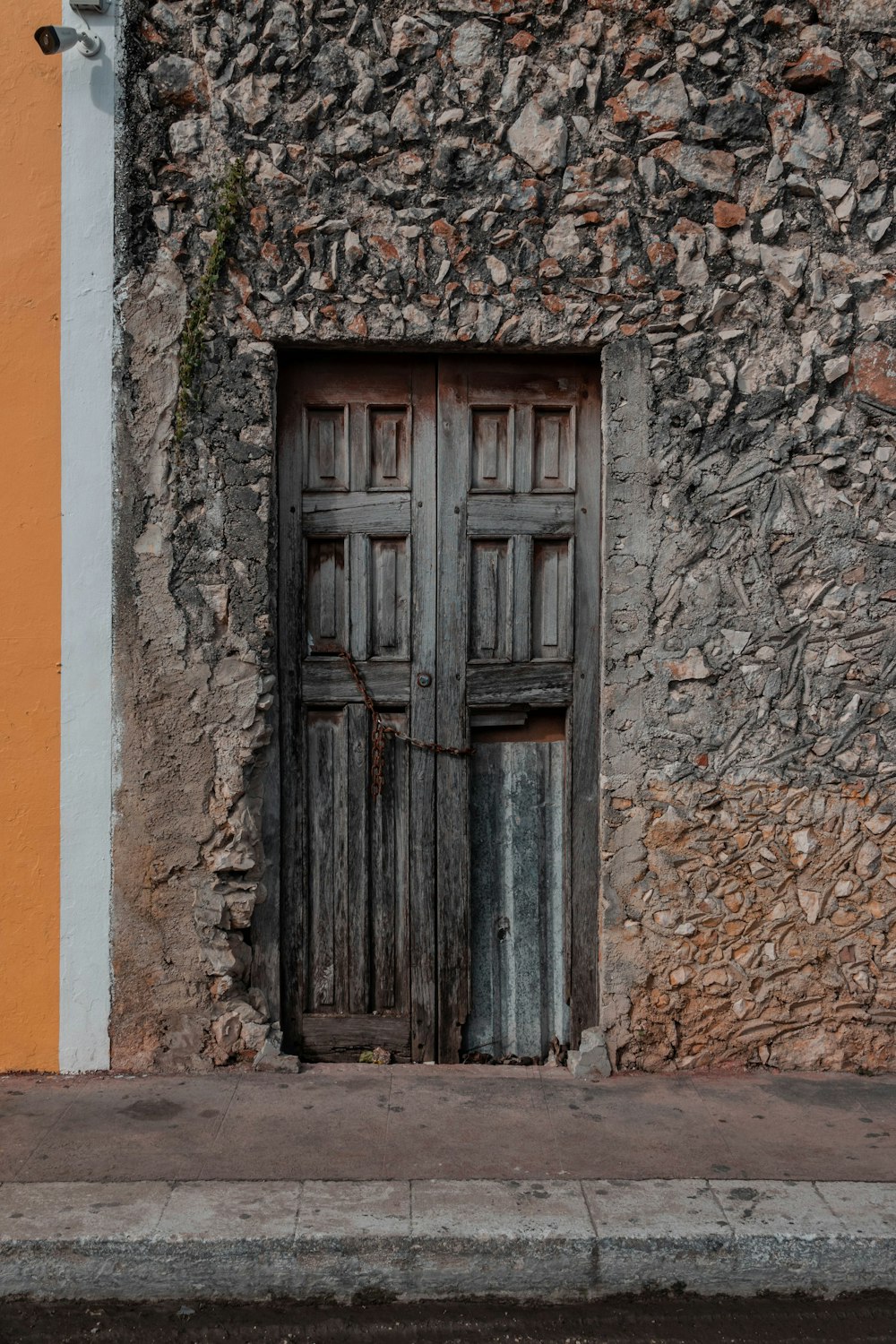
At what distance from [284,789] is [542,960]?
123 cm

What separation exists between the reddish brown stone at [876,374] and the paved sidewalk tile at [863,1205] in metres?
2.62

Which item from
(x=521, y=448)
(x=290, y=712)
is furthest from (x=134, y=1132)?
(x=521, y=448)

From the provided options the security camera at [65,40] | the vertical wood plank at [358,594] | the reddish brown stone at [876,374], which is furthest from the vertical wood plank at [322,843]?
the security camera at [65,40]

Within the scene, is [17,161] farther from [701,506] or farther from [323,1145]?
[323,1145]

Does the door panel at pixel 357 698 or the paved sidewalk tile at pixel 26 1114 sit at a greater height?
the door panel at pixel 357 698

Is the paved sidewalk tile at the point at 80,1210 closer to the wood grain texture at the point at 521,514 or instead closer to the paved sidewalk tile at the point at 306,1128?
the paved sidewalk tile at the point at 306,1128

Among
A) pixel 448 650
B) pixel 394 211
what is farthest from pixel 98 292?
pixel 448 650

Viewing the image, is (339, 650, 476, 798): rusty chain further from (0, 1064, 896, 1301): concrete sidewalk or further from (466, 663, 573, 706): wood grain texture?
(0, 1064, 896, 1301): concrete sidewalk

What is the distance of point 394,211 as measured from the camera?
11.5 ft

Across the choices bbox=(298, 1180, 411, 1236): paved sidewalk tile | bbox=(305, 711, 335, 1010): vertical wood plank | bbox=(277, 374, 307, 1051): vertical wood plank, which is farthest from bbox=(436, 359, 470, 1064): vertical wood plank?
bbox=(298, 1180, 411, 1236): paved sidewalk tile

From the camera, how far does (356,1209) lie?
2756 millimetres

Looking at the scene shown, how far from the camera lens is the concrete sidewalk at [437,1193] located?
2.65 metres

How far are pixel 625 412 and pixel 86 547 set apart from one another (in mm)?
2025

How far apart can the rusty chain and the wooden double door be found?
19mm
